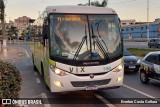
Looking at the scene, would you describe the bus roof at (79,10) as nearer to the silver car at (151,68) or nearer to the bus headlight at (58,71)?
the bus headlight at (58,71)

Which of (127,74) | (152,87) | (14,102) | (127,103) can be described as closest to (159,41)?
(127,74)

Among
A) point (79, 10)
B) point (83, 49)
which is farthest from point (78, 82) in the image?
point (79, 10)

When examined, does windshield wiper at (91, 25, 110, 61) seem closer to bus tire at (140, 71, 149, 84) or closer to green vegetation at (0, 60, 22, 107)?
green vegetation at (0, 60, 22, 107)

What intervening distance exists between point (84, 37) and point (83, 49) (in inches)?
16.0

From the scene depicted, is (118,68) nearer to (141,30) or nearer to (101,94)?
(101,94)

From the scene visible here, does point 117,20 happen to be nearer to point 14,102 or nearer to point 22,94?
point 22,94

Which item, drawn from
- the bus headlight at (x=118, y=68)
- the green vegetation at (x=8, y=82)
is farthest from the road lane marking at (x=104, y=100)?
the green vegetation at (x=8, y=82)

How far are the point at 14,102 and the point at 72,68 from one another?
11.1ft

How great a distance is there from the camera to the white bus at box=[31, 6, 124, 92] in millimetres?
9438

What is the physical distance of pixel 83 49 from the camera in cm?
967

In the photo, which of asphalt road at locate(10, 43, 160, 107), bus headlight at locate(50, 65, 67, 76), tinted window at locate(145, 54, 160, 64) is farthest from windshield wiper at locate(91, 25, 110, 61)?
tinted window at locate(145, 54, 160, 64)

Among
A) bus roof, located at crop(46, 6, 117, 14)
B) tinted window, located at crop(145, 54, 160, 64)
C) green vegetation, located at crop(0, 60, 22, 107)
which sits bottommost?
tinted window, located at crop(145, 54, 160, 64)

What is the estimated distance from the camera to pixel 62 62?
9.45m

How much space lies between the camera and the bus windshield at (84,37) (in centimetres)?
965
